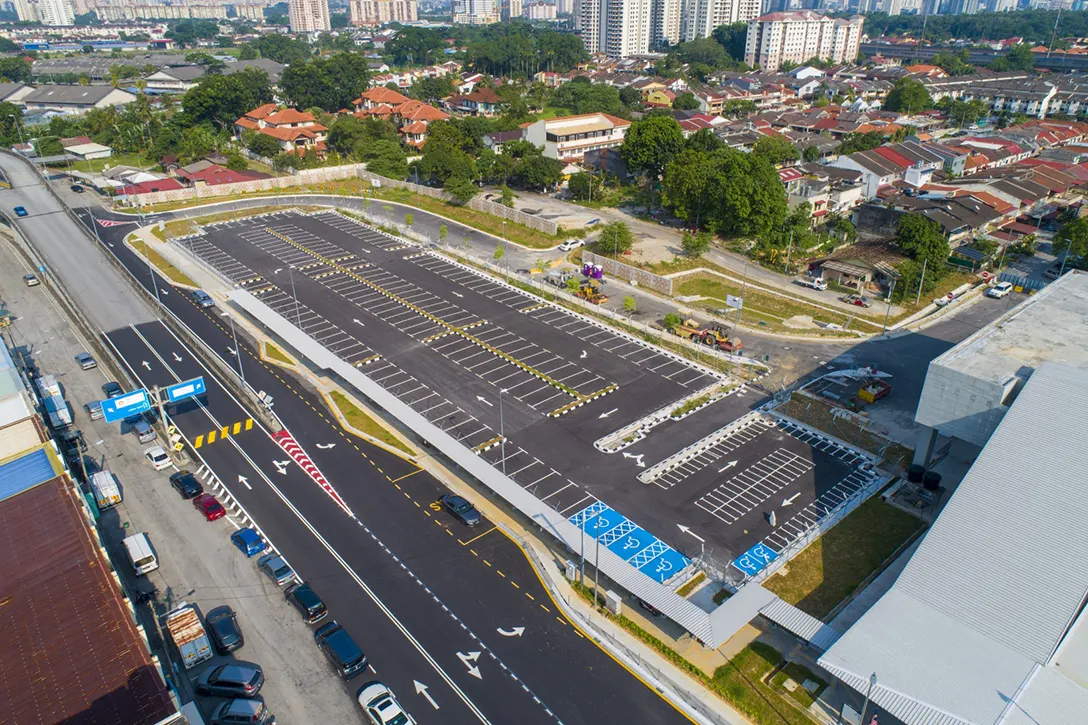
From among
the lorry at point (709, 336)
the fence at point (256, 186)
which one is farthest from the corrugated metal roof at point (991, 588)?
the fence at point (256, 186)

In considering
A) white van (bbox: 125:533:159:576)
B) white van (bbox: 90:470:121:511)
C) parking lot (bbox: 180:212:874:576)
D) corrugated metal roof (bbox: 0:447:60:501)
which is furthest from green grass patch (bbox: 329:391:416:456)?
corrugated metal roof (bbox: 0:447:60:501)

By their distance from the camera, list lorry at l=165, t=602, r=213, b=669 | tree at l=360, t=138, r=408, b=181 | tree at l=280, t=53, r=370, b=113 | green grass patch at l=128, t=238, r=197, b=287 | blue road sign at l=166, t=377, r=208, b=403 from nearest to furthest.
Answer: lorry at l=165, t=602, r=213, b=669, blue road sign at l=166, t=377, r=208, b=403, green grass patch at l=128, t=238, r=197, b=287, tree at l=360, t=138, r=408, b=181, tree at l=280, t=53, r=370, b=113

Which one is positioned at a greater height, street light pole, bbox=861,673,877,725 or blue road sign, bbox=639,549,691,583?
street light pole, bbox=861,673,877,725

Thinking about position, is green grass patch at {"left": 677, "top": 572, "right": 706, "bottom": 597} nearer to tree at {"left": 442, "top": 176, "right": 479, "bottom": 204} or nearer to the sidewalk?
the sidewalk

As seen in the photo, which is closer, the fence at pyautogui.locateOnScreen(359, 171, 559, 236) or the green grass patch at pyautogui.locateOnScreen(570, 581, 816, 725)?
the green grass patch at pyautogui.locateOnScreen(570, 581, 816, 725)

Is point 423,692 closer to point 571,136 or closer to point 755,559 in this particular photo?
point 755,559

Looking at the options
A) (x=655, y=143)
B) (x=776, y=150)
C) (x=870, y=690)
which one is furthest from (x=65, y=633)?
(x=776, y=150)

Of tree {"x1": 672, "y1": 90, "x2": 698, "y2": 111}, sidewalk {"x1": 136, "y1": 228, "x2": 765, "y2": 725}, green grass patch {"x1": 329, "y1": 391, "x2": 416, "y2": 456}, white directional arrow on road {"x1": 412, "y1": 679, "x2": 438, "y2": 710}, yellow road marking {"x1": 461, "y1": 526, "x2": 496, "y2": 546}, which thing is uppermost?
tree {"x1": 672, "y1": 90, "x2": 698, "y2": 111}
